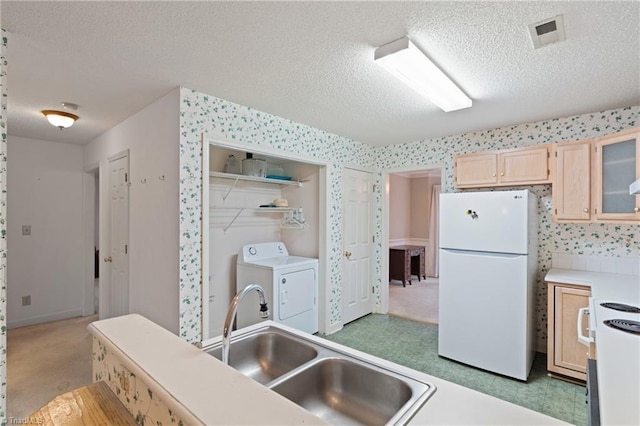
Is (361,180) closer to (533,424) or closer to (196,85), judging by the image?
(196,85)

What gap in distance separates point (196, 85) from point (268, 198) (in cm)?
192

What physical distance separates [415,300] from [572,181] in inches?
122

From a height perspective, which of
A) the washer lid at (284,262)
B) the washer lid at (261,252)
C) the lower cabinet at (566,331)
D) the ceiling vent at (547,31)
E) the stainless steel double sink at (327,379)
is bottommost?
the lower cabinet at (566,331)

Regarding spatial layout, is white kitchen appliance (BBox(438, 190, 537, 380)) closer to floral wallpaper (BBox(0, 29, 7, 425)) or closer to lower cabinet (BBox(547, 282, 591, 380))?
lower cabinet (BBox(547, 282, 591, 380))

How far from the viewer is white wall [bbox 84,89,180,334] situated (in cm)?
244

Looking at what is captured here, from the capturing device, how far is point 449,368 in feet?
9.59

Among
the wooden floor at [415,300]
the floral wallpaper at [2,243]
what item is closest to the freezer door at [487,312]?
the wooden floor at [415,300]

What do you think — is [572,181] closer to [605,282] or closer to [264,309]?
[605,282]

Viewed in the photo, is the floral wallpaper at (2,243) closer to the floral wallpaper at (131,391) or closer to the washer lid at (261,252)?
the floral wallpaper at (131,391)

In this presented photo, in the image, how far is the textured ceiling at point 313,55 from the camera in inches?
58.7

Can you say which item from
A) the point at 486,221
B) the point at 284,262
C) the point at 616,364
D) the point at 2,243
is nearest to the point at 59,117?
the point at 2,243

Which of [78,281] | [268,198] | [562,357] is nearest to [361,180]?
[268,198]

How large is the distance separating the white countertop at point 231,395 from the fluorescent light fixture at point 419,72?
1613 millimetres

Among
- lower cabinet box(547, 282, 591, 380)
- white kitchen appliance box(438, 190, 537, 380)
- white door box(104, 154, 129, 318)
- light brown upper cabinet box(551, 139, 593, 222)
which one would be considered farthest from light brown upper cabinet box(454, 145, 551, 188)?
white door box(104, 154, 129, 318)
